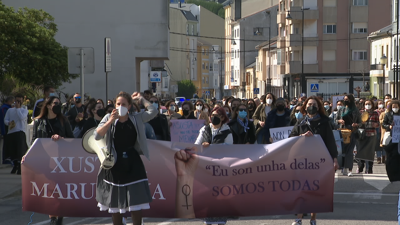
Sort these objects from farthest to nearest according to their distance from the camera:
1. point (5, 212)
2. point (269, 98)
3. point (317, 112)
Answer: point (269, 98) < point (5, 212) < point (317, 112)

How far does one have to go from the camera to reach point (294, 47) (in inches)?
2847

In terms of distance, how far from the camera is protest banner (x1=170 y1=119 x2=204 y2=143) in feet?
51.4

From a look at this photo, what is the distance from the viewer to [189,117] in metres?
15.8

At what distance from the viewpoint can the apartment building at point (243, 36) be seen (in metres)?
104

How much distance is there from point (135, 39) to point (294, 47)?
4011 cm

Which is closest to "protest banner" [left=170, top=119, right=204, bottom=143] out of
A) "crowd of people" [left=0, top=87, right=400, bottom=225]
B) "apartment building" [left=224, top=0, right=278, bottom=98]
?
"crowd of people" [left=0, top=87, right=400, bottom=225]

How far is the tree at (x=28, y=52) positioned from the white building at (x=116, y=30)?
365cm

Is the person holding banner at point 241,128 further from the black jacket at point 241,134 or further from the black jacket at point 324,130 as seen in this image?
the black jacket at point 324,130

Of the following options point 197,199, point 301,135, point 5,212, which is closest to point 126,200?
point 197,199

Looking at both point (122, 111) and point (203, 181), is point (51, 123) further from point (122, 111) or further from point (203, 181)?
point (122, 111)

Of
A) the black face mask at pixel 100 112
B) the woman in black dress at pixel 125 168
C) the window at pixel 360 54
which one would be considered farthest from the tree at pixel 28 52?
the window at pixel 360 54

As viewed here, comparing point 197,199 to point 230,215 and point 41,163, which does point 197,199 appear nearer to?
point 230,215

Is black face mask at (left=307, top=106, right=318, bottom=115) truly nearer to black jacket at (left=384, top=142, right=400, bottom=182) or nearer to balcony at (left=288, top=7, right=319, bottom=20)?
black jacket at (left=384, top=142, right=400, bottom=182)

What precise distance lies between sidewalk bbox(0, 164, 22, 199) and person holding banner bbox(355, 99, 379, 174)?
8228mm
